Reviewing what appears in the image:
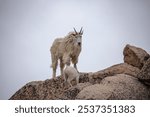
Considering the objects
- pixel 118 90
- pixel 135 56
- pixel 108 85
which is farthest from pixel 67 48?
pixel 118 90

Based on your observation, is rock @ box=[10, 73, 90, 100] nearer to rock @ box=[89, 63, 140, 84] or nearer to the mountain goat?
rock @ box=[89, 63, 140, 84]

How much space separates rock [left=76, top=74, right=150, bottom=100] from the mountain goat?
222 cm

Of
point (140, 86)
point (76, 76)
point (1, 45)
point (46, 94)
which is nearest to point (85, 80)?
point (76, 76)

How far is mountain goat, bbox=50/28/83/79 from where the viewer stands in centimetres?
1013

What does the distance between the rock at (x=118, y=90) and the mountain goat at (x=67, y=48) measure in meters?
2.22

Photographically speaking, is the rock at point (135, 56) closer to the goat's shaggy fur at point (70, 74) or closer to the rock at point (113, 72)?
the rock at point (113, 72)

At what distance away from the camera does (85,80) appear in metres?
Result: 9.11

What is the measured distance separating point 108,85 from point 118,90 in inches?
10.3

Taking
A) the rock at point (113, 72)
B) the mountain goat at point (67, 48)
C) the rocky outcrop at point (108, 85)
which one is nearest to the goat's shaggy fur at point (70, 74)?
the rocky outcrop at point (108, 85)

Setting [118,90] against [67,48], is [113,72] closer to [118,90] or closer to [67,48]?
[118,90]

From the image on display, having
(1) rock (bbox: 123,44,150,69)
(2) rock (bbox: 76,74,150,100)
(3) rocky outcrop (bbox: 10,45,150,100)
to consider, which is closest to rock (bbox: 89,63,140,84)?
(3) rocky outcrop (bbox: 10,45,150,100)

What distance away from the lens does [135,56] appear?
9.16 metres

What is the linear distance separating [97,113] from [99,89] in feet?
4.24

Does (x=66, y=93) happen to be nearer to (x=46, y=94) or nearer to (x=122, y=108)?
(x=46, y=94)
